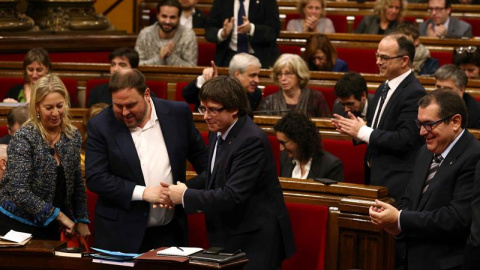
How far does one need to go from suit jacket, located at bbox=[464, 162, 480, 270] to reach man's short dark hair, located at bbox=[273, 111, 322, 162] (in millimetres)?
1396

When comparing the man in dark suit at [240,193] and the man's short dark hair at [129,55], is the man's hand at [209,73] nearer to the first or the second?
the man's short dark hair at [129,55]

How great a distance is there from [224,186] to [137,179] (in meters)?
0.37

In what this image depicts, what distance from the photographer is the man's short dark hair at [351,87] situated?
4867 millimetres

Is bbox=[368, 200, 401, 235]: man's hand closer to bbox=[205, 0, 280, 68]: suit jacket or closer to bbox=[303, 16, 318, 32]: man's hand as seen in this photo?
bbox=[205, 0, 280, 68]: suit jacket

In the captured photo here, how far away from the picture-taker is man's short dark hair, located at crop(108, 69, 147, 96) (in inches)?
123

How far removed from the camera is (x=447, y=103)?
2.95 meters

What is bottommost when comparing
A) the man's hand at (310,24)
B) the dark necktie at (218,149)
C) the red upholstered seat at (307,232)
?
the red upholstered seat at (307,232)

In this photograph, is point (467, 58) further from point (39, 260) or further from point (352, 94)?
point (39, 260)

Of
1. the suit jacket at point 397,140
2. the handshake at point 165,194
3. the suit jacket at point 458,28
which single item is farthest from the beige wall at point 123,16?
the handshake at point 165,194

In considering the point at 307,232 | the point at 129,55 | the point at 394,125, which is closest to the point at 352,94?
the point at 394,125

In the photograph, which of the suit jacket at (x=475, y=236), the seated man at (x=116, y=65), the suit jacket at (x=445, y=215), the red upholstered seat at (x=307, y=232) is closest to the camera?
the suit jacket at (x=475, y=236)

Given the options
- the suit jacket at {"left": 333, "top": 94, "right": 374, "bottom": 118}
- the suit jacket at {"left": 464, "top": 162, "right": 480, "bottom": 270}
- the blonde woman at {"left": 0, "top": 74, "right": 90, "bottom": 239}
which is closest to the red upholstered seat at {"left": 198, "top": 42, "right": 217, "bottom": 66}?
the suit jacket at {"left": 333, "top": 94, "right": 374, "bottom": 118}

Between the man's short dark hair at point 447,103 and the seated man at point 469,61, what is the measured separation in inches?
106

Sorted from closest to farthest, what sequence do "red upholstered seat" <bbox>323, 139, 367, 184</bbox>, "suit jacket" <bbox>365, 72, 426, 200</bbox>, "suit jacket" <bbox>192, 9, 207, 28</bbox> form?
"suit jacket" <bbox>365, 72, 426, 200</bbox>
"red upholstered seat" <bbox>323, 139, 367, 184</bbox>
"suit jacket" <bbox>192, 9, 207, 28</bbox>
